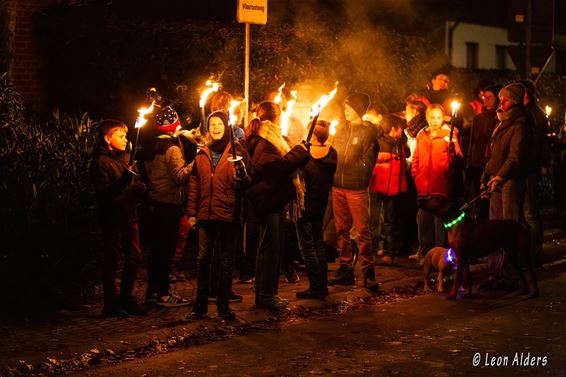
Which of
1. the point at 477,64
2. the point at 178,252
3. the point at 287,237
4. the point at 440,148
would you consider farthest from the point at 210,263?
the point at 477,64

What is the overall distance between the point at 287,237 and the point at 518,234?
2.60 meters

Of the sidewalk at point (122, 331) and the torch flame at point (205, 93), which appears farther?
the torch flame at point (205, 93)

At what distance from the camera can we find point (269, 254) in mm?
9203

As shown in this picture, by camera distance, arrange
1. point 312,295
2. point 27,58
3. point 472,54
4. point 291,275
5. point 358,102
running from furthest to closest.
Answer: point 472,54, point 27,58, point 291,275, point 358,102, point 312,295

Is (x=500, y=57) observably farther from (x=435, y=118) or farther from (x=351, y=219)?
(x=351, y=219)

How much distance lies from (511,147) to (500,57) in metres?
40.8

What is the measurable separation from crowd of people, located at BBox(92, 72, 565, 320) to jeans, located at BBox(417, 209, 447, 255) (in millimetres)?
15

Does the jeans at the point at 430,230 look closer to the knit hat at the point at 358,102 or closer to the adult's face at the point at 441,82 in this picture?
the knit hat at the point at 358,102

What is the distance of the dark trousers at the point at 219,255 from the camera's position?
8.75 metres

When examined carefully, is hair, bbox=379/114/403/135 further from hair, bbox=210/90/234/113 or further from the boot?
hair, bbox=210/90/234/113

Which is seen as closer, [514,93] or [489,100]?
[514,93]

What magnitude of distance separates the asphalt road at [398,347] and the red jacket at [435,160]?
228 cm

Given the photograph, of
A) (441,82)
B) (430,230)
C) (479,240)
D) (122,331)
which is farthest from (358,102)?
(441,82)

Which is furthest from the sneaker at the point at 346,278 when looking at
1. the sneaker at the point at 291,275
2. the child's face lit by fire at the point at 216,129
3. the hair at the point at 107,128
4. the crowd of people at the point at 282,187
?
the hair at the point at 107,128
